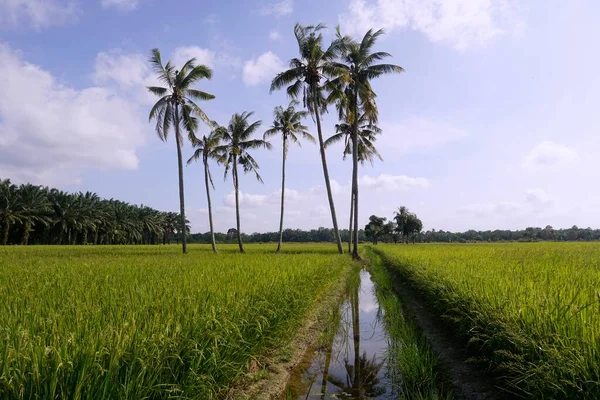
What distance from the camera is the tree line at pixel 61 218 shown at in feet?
130

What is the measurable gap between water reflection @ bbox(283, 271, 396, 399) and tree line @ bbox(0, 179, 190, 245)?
4521 centimetres

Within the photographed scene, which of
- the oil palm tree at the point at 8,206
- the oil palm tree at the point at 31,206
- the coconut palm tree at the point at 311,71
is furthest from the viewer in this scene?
the oil palm tree at the point at 31,206

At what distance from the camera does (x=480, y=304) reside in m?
4.78

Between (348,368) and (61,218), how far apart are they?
52.3 m

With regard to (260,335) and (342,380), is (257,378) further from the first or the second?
(342,380)

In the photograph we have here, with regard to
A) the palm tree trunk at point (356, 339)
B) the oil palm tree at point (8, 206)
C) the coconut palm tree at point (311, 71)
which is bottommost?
the palm tree trunk at point (356, 339)

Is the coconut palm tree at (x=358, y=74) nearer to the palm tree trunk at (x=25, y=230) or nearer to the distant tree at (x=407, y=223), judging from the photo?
the palm tree trunk at (x=25, y=230)

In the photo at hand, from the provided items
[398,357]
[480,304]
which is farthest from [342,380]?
[480,304]

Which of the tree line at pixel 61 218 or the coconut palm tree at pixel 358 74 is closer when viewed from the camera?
the coconut palm tree at pixel 358 74

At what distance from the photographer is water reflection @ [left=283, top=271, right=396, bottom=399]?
3.84 meters

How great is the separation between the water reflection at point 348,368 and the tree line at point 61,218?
45.2m

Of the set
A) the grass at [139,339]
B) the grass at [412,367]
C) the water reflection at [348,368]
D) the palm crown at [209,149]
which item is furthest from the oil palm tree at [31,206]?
the grass at [412,367]

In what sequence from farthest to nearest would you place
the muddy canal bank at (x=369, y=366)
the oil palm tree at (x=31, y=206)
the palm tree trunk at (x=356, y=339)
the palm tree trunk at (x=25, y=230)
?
the palm tree trunk at (x=25, y=230)
the oil palm tree at (x=31, y=206)
the palm tree trunk at (x=356, y=339)
the muddy canal bank at (x=369, y=366)

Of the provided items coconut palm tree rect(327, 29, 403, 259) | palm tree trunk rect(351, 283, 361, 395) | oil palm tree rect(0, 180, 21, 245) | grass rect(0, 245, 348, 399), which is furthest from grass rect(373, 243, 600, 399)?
oil palm tree rect(0, 180, 21, 245)
